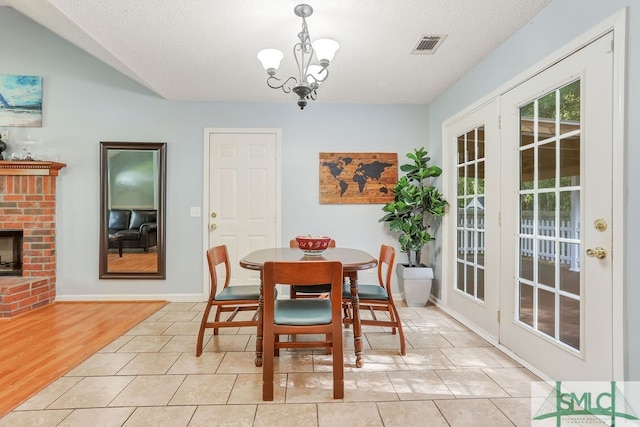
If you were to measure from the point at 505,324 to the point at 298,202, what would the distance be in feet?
8.12

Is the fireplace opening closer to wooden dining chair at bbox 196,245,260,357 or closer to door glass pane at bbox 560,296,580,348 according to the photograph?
wooden dining chair at bbox 196,245,260,357

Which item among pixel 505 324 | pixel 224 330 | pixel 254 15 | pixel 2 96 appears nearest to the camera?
pixel 254 15

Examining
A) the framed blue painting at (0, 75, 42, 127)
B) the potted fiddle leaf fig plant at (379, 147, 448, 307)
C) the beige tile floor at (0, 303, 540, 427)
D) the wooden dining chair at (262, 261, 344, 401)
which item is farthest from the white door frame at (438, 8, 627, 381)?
the framed blue painting at (0, 75, 42, 127)

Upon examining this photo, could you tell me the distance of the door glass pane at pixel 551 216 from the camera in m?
1.90

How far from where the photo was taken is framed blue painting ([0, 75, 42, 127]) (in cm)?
385

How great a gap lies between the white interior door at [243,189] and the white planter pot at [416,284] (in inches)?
62.2

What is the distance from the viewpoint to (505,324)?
2.51m

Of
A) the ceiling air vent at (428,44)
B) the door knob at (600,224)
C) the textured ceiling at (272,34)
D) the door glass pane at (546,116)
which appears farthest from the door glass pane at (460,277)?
the ceiling air vent at (428,44)

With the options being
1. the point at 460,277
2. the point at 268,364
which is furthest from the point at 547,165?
the point at 268,364

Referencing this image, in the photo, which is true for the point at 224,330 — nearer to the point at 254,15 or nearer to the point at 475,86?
the point at 254,15

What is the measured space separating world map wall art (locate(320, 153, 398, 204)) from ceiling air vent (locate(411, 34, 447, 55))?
148cm

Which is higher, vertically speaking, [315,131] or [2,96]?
[2,96]

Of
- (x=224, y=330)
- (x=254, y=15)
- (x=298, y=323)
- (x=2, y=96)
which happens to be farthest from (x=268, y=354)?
(x=2, y=96)

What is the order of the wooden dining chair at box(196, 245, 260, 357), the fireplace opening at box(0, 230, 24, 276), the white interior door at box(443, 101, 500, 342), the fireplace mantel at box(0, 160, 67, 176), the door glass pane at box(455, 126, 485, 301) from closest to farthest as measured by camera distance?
Result: 1. the wooden dining chair at box(196, 245, 260, 357)
2. the white interior door at box(443, 101, 500, 342)
3. the door glass pane at box(455, 126, 485, 301)
4. the fireplace mantel at box(0, 160, 67, 176)
5. the fireplace opening at box(0, 230, 24, 276)
